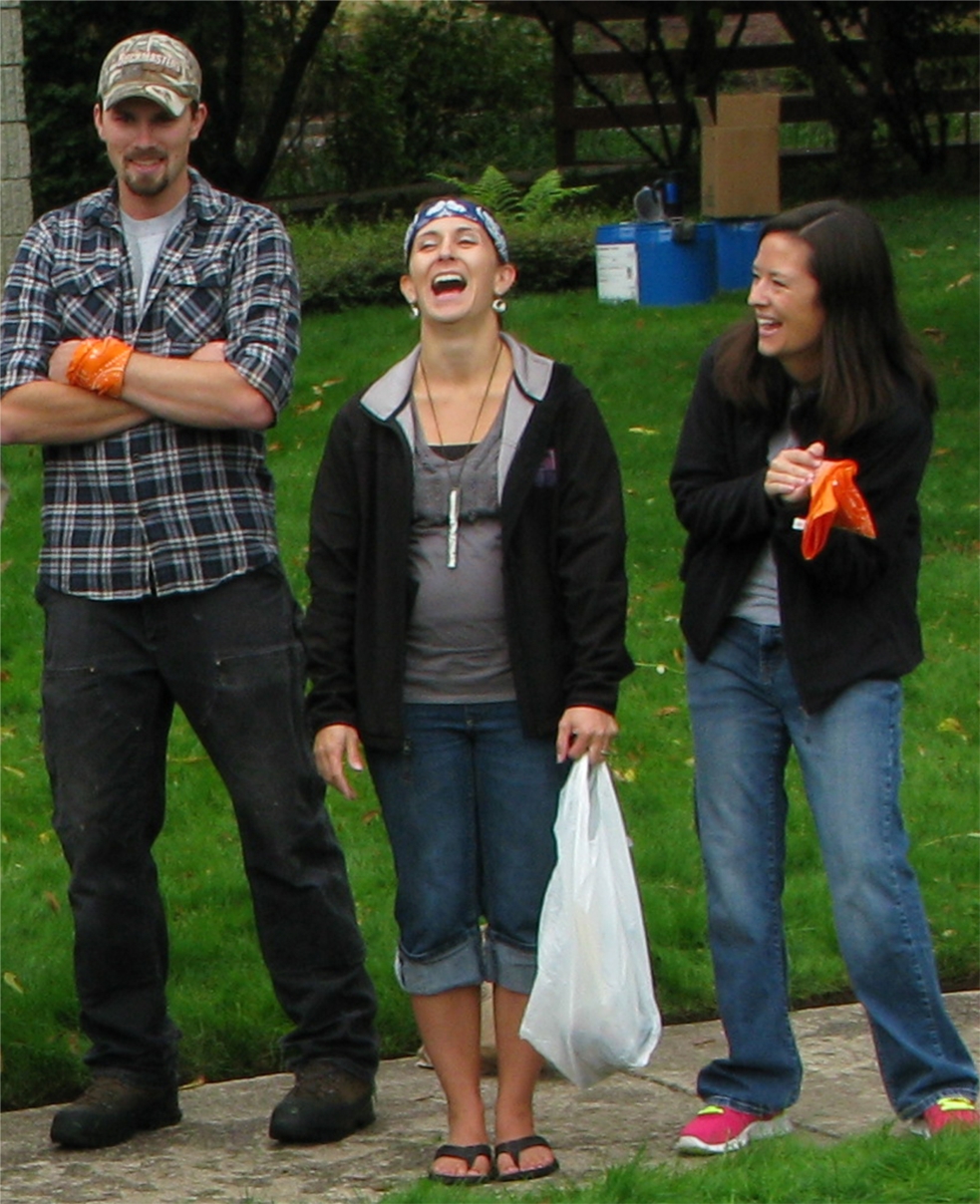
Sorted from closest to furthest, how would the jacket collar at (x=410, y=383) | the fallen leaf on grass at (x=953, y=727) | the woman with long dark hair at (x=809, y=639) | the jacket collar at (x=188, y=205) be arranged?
1. the woman with long dark hair at (x=809, y=639)
2. the jacket collar at (x=410, y=383)
3. the jacket collar at (x=188, y=205)
4. the fallen leaf on grass at (x=953, y=727)

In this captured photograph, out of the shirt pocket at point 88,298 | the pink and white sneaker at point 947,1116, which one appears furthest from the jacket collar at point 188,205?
the pink and white sneaker at point 947,1116

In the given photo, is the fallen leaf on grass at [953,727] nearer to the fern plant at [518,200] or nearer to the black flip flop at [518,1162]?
the black flip flop at [518,1162]

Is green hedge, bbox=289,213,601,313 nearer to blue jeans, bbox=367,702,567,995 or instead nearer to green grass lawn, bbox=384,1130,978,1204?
blue jeans, bbox=367,702,567,995

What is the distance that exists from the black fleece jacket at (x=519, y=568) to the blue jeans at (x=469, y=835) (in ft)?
0.21

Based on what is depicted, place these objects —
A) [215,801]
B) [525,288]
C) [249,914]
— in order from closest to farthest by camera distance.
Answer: [249,914]
[215,801]
[525,288]

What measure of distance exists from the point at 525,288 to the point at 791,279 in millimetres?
10638

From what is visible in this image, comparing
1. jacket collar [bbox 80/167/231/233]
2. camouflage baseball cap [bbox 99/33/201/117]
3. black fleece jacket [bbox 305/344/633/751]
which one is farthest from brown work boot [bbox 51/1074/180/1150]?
camouflage baseball cap [bbox 99/33/201/117]

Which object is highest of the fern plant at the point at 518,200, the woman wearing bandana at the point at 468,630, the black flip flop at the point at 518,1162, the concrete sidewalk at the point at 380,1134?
the fern plant at the point at 518,200

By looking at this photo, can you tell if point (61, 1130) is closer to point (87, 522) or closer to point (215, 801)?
point (87, 522)

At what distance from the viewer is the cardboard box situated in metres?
13.4

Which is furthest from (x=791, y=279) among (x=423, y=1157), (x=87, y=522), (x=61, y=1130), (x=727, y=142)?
(x=727, y=142)

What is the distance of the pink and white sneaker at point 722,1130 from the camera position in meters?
4.02

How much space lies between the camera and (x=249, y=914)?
5469mm

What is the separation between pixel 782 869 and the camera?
4059 millimetres
